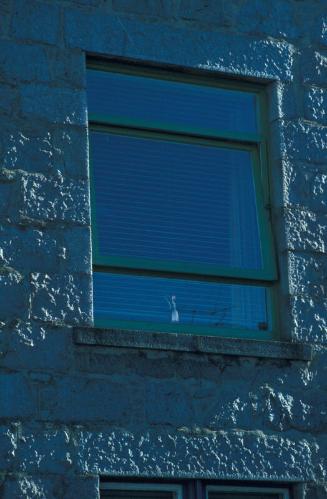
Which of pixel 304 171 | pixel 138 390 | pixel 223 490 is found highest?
pixel 304 171

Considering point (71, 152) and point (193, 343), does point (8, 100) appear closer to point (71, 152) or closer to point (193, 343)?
point (71, 152)

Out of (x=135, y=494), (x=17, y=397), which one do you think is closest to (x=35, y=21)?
(x=17, y=397)

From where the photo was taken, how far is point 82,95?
941 cm

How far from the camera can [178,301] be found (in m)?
9.47

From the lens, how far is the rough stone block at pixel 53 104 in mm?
9234

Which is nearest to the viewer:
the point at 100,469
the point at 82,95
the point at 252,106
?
the point at 100,469

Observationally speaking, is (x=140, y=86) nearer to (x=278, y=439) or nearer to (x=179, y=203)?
(x=179, y=203)

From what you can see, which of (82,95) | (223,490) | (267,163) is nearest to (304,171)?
(267,163)

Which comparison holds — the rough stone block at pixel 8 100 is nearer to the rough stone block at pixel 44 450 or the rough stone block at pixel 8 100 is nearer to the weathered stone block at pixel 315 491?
the rough stone block at pixel 44 450

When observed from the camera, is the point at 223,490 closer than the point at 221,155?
Yes

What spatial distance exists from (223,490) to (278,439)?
47cm

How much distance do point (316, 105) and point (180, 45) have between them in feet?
3.41

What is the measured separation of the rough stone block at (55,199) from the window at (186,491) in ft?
5.44

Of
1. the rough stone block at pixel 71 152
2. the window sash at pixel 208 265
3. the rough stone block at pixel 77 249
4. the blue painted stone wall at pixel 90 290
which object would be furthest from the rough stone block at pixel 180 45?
the rough stone block at pixel 77 249
